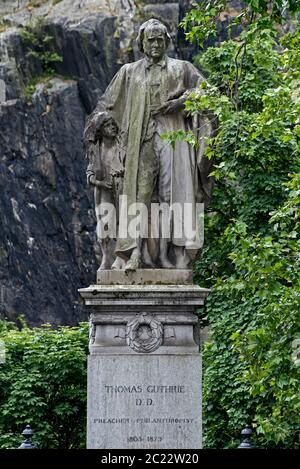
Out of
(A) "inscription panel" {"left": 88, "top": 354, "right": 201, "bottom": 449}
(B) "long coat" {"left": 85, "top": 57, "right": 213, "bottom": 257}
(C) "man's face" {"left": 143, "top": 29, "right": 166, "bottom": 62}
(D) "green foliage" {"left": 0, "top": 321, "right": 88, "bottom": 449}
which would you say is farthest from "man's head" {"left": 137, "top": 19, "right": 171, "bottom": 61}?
(D) "green foliage" {"left": 0, "top": 321, "right": 88, "bottom": 449}

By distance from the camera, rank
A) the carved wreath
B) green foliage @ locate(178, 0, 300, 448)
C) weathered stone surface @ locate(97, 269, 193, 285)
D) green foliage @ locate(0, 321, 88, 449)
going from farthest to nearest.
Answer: green foliage @ locate(0, 321, 88, 449)
green foliage @ locate(178, 0, 300, 448)
weathered stone surface @ locate(97, 269, 193, 285)
the carved wreath

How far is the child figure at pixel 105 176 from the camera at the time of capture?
19344 millimetres

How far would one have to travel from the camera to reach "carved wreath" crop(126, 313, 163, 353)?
18.7 meters

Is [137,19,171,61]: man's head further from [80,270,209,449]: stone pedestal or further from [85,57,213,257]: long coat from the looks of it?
[80,270,209,449]: stone pedestal

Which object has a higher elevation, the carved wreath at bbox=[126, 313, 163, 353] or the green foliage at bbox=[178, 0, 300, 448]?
the green foliage at bbox=[178, 0, 300, 448]

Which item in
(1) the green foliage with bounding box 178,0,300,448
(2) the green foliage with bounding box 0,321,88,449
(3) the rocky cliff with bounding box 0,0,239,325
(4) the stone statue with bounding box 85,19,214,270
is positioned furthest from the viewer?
(3) the rocky cliff with bounding box 0,0,239,325

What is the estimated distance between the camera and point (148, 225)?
19.2 m

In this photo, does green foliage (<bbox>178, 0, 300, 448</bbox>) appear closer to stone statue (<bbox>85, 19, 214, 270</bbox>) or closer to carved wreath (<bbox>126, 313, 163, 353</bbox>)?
stone statue (<bbox>85, 19, 214, 270</bbox>)

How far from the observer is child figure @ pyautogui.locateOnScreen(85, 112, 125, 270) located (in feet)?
63.5

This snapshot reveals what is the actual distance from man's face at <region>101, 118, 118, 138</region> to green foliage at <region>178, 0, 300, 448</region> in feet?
3.69

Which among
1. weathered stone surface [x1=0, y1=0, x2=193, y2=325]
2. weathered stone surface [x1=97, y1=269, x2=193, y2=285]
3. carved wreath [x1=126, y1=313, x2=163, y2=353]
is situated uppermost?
weathered stone surface [x1=0, y1=0, x2=193, y2=325]

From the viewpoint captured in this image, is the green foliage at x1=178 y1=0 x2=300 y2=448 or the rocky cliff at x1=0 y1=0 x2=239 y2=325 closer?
the green foliage at x1=178 y1=0 x2=300 y2=448
